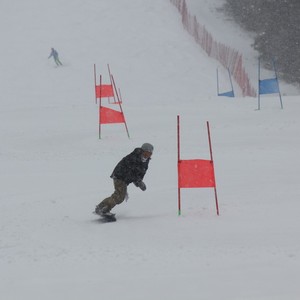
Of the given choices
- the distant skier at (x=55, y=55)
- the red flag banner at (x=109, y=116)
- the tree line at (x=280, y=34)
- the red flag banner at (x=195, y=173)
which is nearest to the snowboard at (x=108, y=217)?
the red flag banner at (x=195, y=173)

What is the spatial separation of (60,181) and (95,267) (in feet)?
A: 17.5

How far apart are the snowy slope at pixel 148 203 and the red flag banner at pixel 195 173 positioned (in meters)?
0.48

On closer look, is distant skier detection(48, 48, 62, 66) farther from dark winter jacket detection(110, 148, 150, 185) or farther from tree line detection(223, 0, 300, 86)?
dark winter jacket detection(110, 148, 150, 185)

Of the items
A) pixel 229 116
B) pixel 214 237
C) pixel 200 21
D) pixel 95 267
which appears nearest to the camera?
pixel 95 267

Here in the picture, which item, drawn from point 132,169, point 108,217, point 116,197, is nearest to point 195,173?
point 132,169

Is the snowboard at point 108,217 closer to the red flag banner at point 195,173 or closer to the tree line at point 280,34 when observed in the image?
the red flag banner at point 195,173

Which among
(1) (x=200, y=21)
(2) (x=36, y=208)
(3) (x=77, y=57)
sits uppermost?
(1) (x=200, y=21)

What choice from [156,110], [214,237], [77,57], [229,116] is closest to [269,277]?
[214,237]

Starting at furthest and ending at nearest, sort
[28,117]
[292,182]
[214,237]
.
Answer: [28,117] → [292,182] → [214,237]

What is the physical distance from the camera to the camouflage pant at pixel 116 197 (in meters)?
8.52

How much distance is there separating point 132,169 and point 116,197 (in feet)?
1.53

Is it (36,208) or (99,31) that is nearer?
(36,208)

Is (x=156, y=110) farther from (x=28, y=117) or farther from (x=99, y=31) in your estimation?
(x=99, y=31)

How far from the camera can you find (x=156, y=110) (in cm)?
1934
